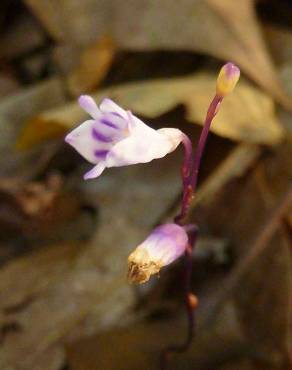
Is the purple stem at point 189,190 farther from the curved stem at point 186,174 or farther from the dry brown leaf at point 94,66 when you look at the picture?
the dry brown leaf at point 94,66

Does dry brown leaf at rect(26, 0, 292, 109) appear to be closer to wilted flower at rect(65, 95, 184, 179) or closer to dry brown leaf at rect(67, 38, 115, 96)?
dry brown leaf at rect(67, 38, 115, 96)

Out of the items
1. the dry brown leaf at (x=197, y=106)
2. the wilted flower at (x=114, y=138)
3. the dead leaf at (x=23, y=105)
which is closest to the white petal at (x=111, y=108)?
the wilted flower at (x=114, y=138)

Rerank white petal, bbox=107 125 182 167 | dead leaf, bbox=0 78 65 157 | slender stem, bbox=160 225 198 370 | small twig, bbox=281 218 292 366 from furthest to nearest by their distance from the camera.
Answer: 1. dead leaf, bbox=0 78 65 157
2. small twig, bbox=281 218 292 366
3. slender stem, bbox=160 225 198 370
4. white petal, bbox=107 125 182 167

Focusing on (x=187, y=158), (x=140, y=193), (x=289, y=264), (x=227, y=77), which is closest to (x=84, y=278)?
(x=140, y=193)

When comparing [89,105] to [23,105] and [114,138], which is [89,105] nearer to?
[114,138]

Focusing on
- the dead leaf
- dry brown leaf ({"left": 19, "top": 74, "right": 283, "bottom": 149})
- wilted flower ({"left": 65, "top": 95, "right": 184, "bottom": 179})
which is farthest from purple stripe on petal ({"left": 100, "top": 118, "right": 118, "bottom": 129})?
the dead leaf
